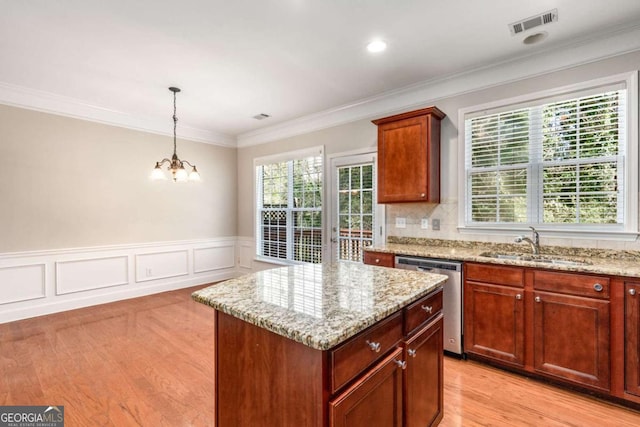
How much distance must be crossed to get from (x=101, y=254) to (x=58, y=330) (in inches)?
46.0

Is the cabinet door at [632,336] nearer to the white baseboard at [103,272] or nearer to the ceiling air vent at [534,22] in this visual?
the ceiling air vent at [534,22]

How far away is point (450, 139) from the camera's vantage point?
334cm

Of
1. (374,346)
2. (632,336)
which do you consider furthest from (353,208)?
(374,346)

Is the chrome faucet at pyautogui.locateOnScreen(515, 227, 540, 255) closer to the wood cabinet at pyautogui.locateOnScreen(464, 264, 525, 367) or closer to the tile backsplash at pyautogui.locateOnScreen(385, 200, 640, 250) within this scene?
the tile backsplash at pyautogui.locateOnScreen(385, 200, 640, 250)

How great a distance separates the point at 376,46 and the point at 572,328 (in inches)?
104

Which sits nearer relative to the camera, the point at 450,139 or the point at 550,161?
the point at 550,161

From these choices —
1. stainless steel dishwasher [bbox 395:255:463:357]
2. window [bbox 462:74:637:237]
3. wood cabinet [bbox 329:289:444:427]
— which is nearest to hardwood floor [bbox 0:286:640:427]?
stainless steel dishwasher [bbox 395:255:463:357]

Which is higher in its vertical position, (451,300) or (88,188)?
(88,188)

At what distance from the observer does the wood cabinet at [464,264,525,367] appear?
242cm

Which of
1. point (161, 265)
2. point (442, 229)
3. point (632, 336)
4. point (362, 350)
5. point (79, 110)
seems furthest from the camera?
point (161, 265)

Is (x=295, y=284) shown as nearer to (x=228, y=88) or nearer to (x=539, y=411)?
(x=539, y=411)

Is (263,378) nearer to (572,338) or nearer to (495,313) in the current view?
(495,313)

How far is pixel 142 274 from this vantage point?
15.4ft

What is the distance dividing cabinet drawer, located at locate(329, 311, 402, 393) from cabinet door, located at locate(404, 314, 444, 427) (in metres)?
0.17
